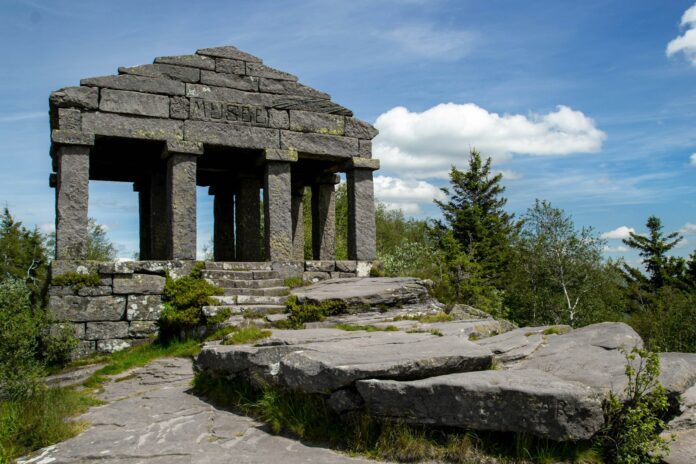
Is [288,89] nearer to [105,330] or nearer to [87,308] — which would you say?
[87,308]

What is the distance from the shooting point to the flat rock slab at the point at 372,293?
10062mm

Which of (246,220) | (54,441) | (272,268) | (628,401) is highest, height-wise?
(246,220)

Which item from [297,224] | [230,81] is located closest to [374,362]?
[230,81]

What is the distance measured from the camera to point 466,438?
480 centimetres

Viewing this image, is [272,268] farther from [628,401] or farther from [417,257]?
[417,257]

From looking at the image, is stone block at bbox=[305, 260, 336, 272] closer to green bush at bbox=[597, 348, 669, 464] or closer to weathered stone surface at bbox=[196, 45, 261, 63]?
weathered stone surface at bbox=[196, 45, 261, 63]

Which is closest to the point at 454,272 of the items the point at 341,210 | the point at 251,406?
the point at 251,406

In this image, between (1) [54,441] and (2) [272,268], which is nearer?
(1) [54,441]

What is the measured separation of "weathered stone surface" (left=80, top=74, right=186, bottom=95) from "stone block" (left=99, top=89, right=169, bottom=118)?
11 centimetres

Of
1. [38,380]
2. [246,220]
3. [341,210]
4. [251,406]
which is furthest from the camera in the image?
[341,210]

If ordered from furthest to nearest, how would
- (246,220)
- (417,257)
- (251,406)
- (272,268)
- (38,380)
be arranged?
(417,257), (246,220), (272,268), (38,380), (251,406)

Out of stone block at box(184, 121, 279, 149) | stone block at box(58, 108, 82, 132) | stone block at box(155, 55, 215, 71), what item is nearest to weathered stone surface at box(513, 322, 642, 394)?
stone block at box(184, 121, 279, 149)

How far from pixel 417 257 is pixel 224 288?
499 inches

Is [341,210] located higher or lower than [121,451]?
higher
